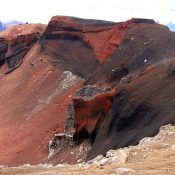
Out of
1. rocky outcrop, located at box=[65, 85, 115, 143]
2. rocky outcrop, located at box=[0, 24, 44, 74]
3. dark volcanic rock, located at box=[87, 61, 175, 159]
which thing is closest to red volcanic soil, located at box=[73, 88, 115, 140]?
rocky outcrop, located at box=[65, 85, 115, 143]

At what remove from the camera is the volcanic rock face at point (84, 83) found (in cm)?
2428

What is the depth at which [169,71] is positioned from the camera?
1031 inches

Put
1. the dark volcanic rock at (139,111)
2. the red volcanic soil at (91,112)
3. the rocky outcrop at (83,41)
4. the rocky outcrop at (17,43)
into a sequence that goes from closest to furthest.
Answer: the dark volcanic rock at (139,111) < the red volcanic soil at (91,112) < the rocky outcrop at (83,41) < the rocky outcrop at (17,43)

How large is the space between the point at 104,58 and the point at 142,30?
3.93 meters

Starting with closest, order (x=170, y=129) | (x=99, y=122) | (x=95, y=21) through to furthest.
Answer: (x=170, y=129), (x=99, y=122), (x=95, y=21)

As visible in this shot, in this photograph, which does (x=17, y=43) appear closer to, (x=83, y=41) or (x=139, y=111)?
(x=83, y=41)

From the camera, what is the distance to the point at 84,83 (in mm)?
36750

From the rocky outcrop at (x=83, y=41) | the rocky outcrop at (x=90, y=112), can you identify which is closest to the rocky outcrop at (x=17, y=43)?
the rocky outcrop at (x=83, y=41)

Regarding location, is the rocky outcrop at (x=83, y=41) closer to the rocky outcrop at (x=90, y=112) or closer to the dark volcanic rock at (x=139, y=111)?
the rocky outcrop at (x=90, y=112)

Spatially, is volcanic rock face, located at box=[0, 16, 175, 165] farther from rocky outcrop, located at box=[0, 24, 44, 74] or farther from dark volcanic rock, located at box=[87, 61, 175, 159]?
rocky outcrop, located at box=[0, 24, 44, 74]

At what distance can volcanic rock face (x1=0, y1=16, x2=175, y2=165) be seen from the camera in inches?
956

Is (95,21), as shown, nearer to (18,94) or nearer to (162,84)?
(18,94)

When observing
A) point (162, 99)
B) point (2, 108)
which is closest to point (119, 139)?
point (162, 99)

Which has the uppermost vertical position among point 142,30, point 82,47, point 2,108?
point 142,30
